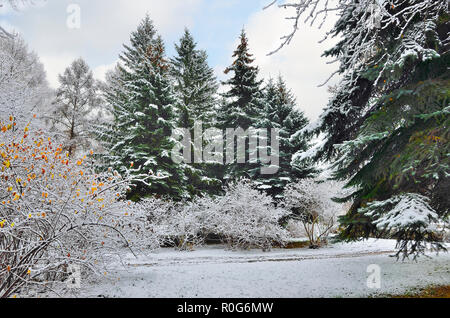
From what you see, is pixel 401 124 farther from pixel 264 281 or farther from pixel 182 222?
pixel 182 222

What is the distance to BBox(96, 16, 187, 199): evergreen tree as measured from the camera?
1603cm

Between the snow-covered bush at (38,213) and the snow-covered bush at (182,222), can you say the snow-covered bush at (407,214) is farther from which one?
the snow-covered bush at (182,222)

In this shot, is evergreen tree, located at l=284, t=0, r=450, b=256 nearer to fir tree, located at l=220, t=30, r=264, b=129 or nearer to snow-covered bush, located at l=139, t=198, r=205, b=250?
snow-covered bush, located at l=139, t=198, r=205, b=250

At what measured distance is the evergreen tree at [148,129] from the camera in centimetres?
1603

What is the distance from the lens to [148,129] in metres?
17.3

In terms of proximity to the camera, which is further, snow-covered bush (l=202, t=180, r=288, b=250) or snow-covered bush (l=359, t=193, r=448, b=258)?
snow-covered bush (l=202, t=180, r=288, b=250)

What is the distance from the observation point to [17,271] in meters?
4.11

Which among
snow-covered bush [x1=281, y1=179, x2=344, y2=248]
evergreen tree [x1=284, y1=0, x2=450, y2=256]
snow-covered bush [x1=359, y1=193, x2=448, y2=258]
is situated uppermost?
evergreen tree [x1=284, y1=0, x2=450, y2=256]

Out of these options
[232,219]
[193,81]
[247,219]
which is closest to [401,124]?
[247,219]

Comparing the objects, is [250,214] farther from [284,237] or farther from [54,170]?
[54,170]

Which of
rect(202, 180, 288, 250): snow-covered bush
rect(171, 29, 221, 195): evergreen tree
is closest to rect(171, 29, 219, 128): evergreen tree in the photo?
rect(171, 29, 221, 195): evergreen tree

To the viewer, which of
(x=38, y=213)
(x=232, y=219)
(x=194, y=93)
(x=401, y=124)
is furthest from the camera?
(x=194, y=93)

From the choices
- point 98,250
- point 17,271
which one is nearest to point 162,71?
point 98,250

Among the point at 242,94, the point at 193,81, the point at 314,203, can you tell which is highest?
the point at 193,81
